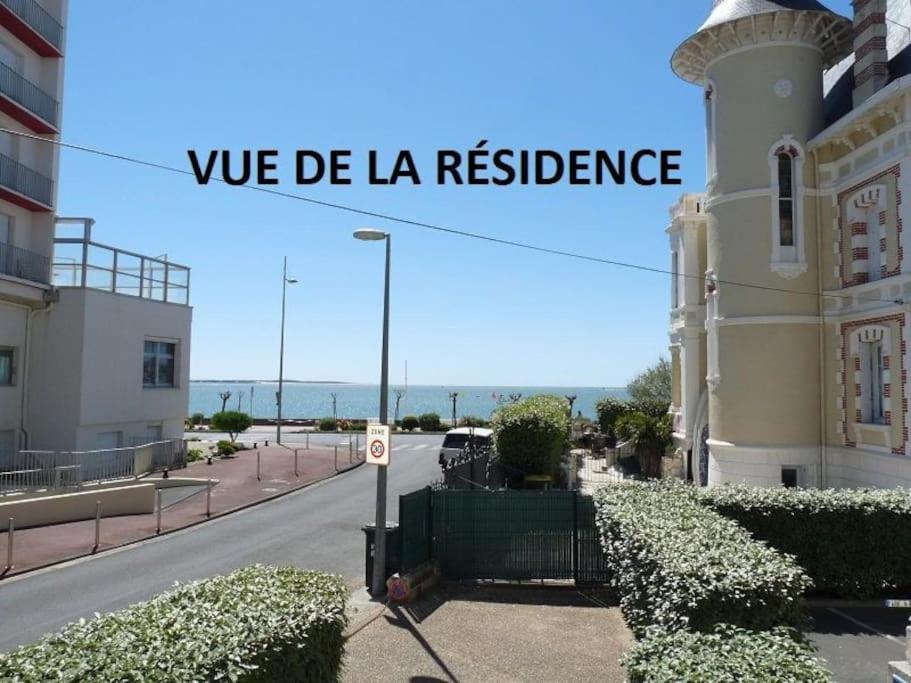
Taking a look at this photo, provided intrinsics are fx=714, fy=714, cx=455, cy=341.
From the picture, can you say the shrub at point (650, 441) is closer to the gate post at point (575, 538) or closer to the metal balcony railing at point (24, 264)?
the gate post at point (575, 538)

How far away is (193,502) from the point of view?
2206 centimetres

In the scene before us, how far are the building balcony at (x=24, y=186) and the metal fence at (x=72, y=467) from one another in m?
8.82

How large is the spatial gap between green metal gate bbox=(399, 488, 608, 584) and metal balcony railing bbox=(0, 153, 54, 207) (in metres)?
20.5

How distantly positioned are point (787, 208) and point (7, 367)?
25.5 meters

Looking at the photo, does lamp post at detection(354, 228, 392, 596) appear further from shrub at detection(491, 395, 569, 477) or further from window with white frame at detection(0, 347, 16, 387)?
window with white frame at detection(0, 347, 16, 387)

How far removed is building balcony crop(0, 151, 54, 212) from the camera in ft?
79.9

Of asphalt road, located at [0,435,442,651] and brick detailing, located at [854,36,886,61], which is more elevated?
brick detailing, located at [854,36,886,61]

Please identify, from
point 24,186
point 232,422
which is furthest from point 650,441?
point 232,422

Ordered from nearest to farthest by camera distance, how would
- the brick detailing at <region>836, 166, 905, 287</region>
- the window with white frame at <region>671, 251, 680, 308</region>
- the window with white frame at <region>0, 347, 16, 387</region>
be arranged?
1. the brick detailing at <region>836, 166, 905, 287</region>
2. the window with white frame at <region>0, 347, 16, 387</region>
3. the window with white frame at <region>671, 251, 680, 308</region>

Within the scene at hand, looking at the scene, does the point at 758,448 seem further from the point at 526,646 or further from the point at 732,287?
the point at 526,646

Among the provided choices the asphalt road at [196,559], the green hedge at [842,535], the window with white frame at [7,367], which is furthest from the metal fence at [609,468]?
the window with white frame at [7,367]

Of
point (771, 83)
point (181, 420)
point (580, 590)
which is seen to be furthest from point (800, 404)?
point (181, 420)

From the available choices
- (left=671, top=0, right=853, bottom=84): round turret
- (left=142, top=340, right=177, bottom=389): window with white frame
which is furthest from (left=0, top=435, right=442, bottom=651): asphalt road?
(left=671, top=0, right=853, bottom=84): round turret

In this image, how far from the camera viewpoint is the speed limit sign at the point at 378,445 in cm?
1205
